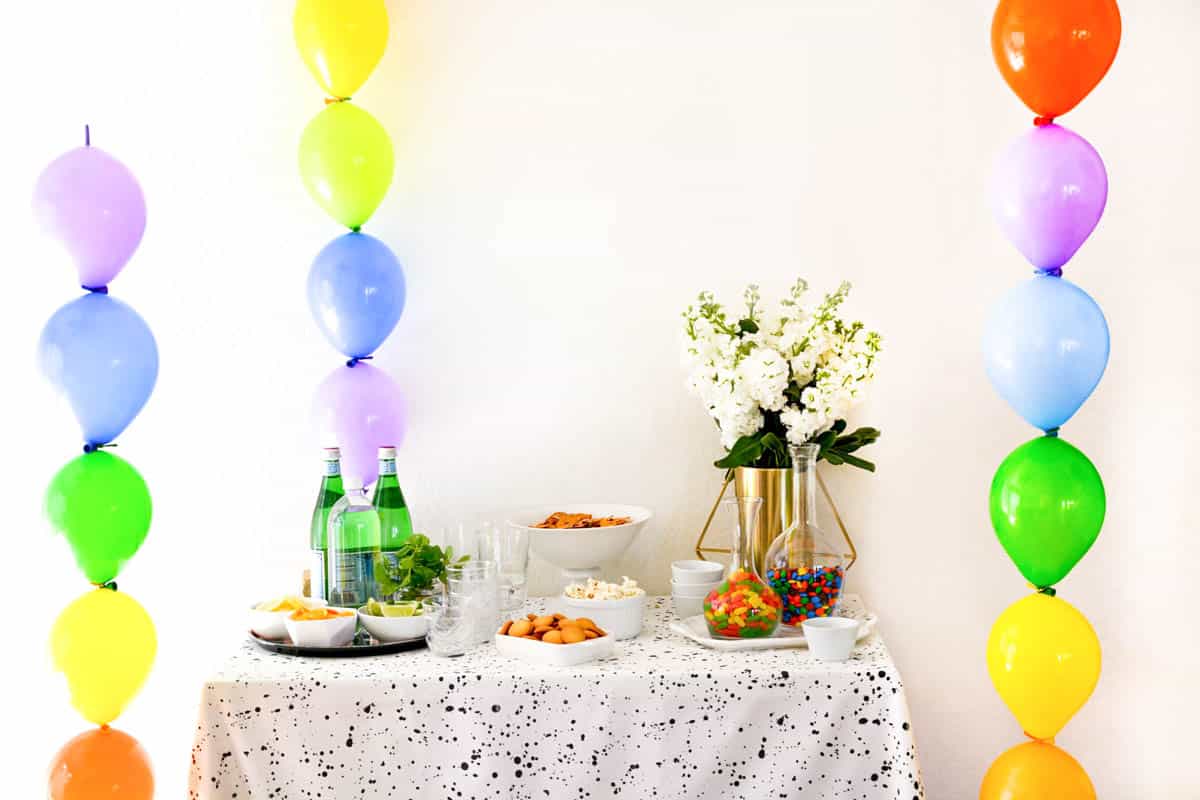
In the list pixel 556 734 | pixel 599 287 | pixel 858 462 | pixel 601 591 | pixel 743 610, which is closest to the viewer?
pixel 556 734

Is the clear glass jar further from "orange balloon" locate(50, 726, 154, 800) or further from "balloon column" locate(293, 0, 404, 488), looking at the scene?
"orange balloon" locate(50, 726, 154, 800)

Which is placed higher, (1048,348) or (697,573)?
(1048,348)

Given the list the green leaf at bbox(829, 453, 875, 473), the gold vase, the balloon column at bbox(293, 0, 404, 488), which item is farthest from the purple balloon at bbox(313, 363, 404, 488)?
the green leaf at bbox(829, 453, 875, 473)

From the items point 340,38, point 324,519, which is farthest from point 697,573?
point 340,38

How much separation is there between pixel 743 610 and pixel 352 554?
0.68m

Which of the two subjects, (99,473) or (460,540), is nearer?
(99,473)

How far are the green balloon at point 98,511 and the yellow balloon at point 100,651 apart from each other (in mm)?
58

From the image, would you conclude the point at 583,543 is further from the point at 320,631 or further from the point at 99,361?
the point at 99,361

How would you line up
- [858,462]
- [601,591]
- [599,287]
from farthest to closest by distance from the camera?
[599,287]
[858,462]
[601,591]

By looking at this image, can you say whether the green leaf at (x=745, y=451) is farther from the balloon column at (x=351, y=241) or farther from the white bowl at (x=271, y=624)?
the white bowl at (x=271, y=624)

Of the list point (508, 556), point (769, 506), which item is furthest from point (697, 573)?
point (508, 556)

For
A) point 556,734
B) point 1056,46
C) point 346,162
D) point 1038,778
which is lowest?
point 1038,778

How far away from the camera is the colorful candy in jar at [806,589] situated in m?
1.87

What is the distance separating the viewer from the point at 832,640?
5.70 feet
